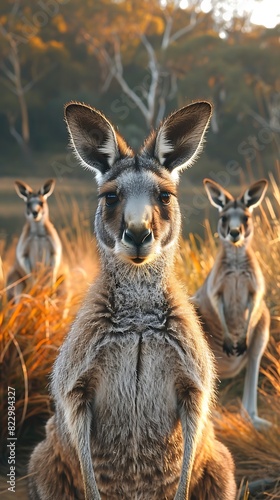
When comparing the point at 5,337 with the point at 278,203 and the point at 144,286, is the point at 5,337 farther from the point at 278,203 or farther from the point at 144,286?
the point at 278,203

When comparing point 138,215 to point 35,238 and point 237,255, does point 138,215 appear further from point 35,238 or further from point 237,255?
point 35,238

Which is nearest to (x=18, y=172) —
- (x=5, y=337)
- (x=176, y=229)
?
(x=5, y=337)

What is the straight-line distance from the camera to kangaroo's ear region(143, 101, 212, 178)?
331 centimetres

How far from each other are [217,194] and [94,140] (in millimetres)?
2886

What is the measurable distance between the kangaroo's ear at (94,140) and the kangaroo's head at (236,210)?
8.41 feet

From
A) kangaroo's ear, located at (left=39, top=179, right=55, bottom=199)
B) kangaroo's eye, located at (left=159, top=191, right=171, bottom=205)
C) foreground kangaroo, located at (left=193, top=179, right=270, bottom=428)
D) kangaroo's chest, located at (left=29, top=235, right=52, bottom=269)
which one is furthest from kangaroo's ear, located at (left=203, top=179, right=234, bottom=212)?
kangaroo's eye, located at (left=159, top=191, right=171, bottom=205)

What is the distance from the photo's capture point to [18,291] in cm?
701

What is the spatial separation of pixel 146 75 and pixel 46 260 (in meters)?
26.3

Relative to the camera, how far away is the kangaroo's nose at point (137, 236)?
116 inches

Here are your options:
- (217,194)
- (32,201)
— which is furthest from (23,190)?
(217,194)

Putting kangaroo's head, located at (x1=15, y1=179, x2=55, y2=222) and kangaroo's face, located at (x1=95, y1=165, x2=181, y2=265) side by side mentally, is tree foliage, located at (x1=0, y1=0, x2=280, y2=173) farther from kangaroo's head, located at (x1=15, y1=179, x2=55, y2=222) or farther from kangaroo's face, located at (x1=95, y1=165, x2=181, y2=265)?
kangaroo's face, located at (x1=95, y1=165, x2=181, y2=265)

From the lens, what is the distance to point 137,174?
10.7 ft

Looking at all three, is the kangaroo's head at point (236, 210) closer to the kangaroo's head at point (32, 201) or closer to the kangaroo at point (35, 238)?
the kangaroo at point (35, 238)

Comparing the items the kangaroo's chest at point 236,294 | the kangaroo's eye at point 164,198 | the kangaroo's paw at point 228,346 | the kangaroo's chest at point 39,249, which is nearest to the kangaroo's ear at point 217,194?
the kangaroo's chest at point 236,294
